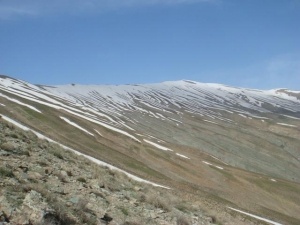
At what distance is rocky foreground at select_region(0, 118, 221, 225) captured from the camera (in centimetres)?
1302

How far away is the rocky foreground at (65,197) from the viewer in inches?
512

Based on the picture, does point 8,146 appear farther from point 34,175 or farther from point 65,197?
point 65,197

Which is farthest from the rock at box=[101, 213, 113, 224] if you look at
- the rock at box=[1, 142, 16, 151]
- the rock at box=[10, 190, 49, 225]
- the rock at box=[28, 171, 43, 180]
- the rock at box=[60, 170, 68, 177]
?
the rock at box=[1, 142, 16, 151]

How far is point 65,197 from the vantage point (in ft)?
52.1

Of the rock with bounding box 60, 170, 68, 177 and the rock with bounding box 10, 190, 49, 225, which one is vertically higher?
the rock with bounding box 60, 170, 68, 177

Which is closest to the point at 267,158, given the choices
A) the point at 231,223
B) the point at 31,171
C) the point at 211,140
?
the point at 211,140

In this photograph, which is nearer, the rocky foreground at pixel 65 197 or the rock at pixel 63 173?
the rocky foreground at pixel 65 197

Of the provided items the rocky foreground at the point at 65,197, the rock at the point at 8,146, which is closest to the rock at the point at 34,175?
the rocky foreground at the point at 65,197

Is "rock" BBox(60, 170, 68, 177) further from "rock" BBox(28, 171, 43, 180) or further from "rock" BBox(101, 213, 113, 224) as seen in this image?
"rock" BBox(101, 213, 113, 224)

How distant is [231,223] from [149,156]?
5046 cm

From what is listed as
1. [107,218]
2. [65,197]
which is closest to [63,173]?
[65,197]

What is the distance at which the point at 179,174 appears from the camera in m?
61.3

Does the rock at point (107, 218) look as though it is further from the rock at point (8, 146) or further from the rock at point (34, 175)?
the rock at point (8, 146)

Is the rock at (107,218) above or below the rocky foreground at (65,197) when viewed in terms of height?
below
